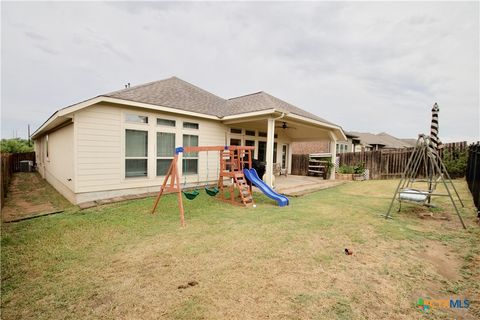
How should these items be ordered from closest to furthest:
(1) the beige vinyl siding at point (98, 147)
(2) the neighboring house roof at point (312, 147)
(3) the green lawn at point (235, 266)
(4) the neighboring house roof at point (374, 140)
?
(3) the green lawn at point (235, 266)
(1) the beige vinyl siding at point (98, 147)
(2) the neighboring house roof at point (312, 147)
(4) the neighboring house roof at point (374, 140)

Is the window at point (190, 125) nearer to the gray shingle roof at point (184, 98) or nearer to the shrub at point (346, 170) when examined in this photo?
the gray shingle roof at point (184, 98)

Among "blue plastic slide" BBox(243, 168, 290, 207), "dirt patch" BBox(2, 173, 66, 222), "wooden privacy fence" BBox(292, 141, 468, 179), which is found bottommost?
"dirt patch" BBox(2, 173, 66, 222)

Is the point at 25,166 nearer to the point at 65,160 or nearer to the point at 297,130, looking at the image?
the point at 65,160

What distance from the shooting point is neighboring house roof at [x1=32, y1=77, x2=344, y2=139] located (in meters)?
6.74

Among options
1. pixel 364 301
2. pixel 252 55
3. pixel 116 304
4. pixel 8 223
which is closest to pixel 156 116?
pixel 8 223

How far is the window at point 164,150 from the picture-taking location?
7949 mm

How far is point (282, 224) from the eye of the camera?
15.8 feet

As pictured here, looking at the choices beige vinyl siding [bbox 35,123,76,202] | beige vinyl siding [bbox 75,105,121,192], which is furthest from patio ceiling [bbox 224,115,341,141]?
beige vinyl siding [bbox 35,123,76,202]

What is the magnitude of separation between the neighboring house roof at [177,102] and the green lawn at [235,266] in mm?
3782

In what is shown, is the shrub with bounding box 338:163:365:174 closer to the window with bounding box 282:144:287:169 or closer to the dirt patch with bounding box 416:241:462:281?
the window with bounding box 282:144:287:169

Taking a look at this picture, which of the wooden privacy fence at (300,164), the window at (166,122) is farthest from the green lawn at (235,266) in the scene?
the wooden privacy fence at (300,164)

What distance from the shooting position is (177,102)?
28.0 ft

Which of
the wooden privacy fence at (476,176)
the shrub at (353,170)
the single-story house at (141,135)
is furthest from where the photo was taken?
the shrub at (353,170)

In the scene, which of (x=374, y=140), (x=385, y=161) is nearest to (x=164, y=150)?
(x=385, y=161)
